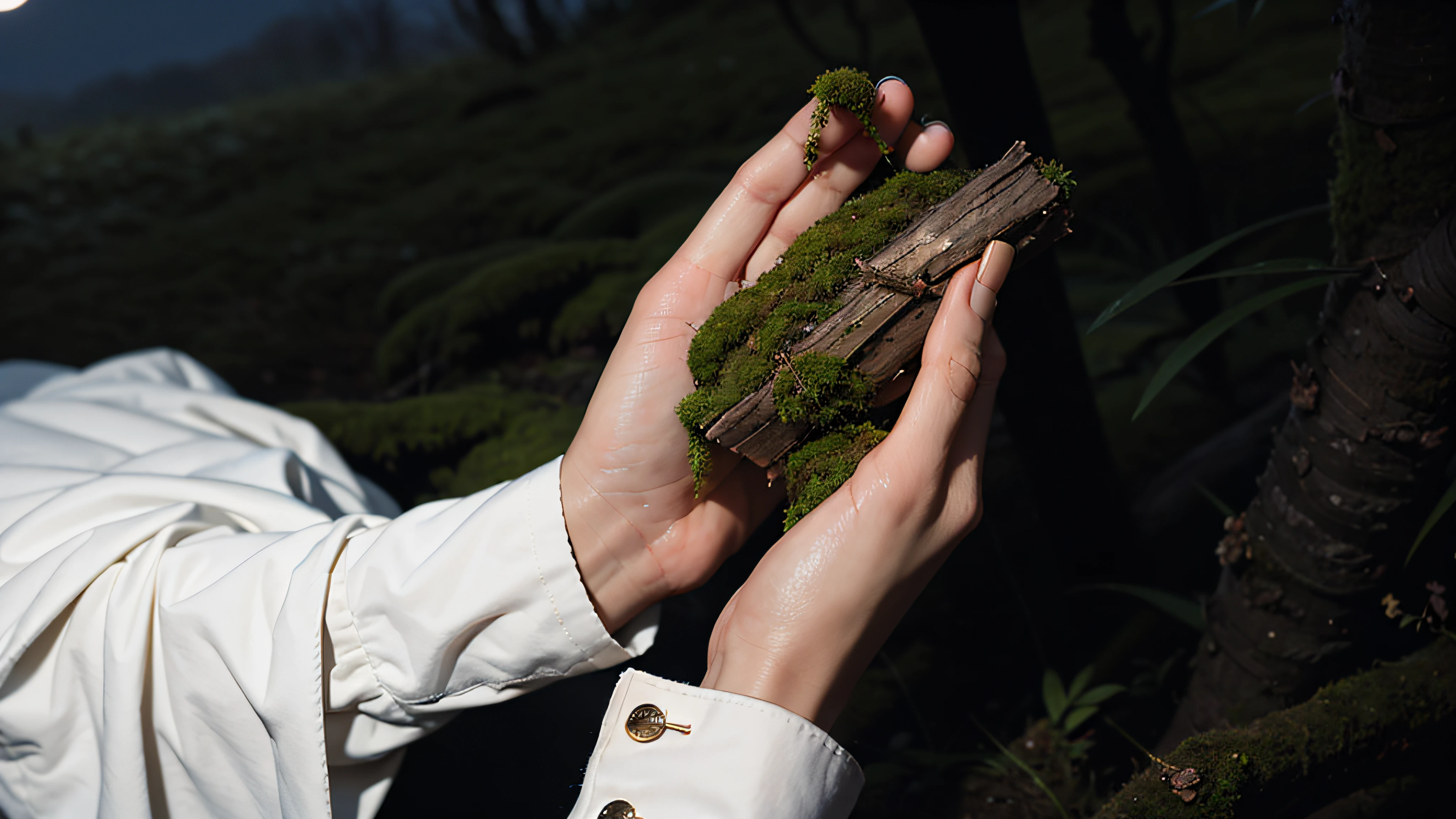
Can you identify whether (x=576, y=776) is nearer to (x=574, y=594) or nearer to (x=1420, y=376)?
(x=574, y=594)

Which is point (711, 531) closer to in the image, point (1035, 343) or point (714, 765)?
point (714, 765)

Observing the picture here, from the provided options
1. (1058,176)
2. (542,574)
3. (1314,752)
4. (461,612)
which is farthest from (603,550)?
(1314,752)

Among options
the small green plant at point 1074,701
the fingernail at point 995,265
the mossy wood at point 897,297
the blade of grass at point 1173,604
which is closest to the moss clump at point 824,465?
the mossy wood at point 897,297

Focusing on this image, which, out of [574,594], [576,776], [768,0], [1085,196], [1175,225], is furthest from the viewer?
[768,0]

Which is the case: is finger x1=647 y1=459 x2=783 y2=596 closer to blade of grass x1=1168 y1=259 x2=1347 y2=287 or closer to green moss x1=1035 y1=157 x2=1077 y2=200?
green moss x1=1035 y1=157 x2=1077 y2=200

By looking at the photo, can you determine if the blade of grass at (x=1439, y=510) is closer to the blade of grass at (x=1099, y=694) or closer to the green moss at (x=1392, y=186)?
the green moss at (x=1392, y=186)

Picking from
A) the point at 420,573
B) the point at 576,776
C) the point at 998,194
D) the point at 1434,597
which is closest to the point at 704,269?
Answer: the point at 998,194
